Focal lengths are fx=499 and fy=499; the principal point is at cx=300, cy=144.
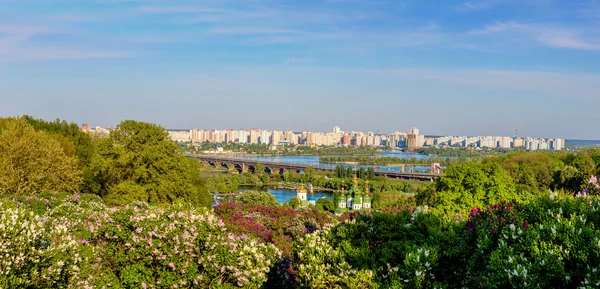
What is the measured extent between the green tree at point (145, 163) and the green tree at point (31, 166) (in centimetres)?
108

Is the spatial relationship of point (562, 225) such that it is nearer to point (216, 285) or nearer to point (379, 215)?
point (379, 215)

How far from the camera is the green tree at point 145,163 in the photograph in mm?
15914

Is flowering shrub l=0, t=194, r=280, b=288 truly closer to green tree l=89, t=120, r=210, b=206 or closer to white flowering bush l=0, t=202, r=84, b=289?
white flowering bush l=0, t=202, r=84, b=289

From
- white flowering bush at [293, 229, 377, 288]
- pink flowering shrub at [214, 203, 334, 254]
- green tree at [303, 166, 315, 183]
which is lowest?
green tree at [303, 166, 315, 183]

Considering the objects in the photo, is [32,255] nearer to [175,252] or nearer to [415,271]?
[175,252]

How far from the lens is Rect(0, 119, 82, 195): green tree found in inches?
605

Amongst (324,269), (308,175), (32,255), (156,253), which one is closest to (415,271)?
(324,269)

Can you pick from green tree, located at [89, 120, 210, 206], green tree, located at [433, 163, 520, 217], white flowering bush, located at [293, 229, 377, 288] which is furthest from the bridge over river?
white flowering bush, located at [293, 229, 377, 288]

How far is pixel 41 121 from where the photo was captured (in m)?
24.7

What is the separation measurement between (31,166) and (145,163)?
345cm

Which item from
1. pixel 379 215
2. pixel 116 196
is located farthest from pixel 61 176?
pixel 379 215

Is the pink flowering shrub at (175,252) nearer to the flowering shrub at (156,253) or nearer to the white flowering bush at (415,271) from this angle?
the flowering shrub at (156,253)

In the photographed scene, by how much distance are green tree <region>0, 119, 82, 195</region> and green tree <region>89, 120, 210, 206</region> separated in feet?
3.54

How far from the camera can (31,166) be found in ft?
51.7
